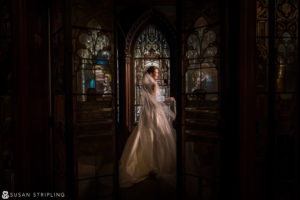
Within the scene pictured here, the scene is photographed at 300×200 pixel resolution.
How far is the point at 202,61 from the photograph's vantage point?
7.74 feet

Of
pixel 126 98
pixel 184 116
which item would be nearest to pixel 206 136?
pixel 184 116

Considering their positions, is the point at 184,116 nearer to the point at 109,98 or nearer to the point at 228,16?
the point at 109,98

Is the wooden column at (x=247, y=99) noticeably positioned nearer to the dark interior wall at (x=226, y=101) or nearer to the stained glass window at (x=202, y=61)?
the dark interior wall at (x=226, y=101)

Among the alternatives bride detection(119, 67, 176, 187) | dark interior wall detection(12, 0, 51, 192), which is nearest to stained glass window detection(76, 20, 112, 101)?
dark interior wall detection(12, 0, 51, 192)

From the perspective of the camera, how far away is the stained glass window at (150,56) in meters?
5.84

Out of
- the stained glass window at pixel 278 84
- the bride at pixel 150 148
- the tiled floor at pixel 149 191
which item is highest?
the stained glass window at pixel 278 84

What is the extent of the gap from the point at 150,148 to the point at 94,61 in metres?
1.83

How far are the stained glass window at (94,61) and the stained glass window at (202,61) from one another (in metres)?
0.90

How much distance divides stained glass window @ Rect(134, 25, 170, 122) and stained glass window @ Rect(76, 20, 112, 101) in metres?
3.50

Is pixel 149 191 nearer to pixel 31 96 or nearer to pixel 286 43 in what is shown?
pixel 31 96

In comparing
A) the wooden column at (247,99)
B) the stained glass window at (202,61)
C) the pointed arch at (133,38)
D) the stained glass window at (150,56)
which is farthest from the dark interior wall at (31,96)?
the stained glass window at (150,56)

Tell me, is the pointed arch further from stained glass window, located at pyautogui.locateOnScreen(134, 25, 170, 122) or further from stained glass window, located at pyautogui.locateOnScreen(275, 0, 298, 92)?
stained glass window, located at pyautogui.locateOnScreen(275, 0, 298, 92)

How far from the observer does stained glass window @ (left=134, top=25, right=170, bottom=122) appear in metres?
5.84

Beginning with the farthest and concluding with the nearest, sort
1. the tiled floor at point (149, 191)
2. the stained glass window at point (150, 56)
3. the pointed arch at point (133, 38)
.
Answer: the stained glass window at point (150, 56) → the pointed arch at point (133, 38) → the tiled floor at point (149, 191)
